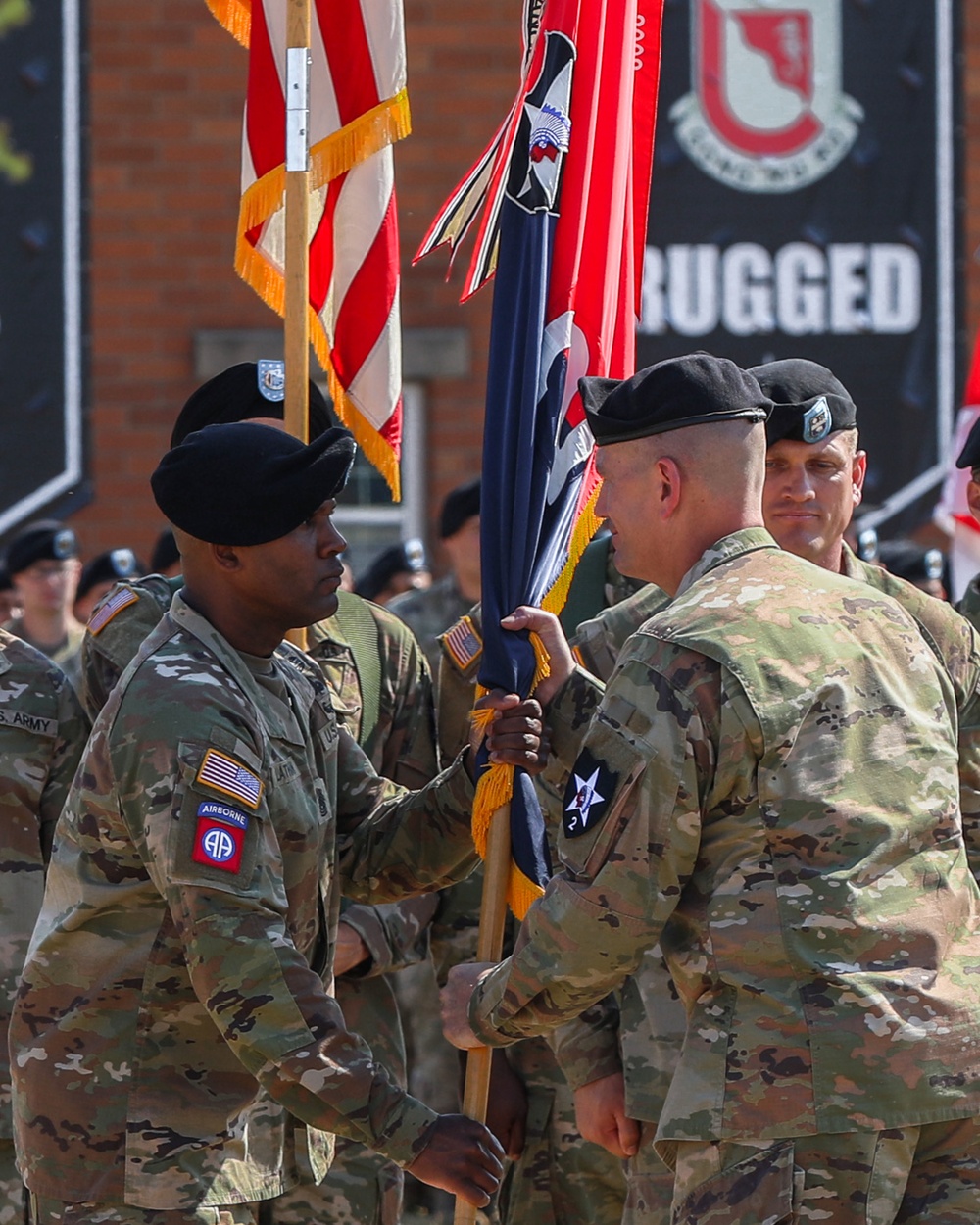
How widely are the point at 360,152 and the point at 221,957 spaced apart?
7.86ft

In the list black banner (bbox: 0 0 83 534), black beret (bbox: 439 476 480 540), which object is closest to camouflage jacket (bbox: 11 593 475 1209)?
black beret (bbox: 439 476 480 540)

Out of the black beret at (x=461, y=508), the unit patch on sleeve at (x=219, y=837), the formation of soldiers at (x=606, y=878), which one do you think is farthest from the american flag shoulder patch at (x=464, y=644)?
the black beret at (x=461, y=508)

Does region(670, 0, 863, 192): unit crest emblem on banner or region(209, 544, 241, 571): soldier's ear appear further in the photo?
region(670, 0, 863, 192): unit crest emblem on banner

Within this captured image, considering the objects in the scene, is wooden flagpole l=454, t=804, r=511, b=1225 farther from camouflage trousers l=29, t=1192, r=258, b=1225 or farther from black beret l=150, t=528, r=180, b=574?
black beret l=150, t=528, r=180, b=574

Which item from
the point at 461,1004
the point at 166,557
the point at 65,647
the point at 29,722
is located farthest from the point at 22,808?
the point at 65,647

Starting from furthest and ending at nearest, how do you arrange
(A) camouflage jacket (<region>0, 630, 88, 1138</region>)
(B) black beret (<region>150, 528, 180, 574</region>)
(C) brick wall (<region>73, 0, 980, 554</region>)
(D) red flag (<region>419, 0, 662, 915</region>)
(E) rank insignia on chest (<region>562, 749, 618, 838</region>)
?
(C) brick wall (<region>73, 0, 980, 554</region>) < (B) black beret (<region>150, 528, 180, 574</region>) < (A) camouflage jacket (<region>0, 630, 88, 1138</region>) < (D) red flag (<region>419, 0, 662, 915</region>) < (E) rank insignia on chest (<region>562, 749, 618, 838</region>)

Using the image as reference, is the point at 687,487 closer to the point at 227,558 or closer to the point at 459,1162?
the point at 227,558

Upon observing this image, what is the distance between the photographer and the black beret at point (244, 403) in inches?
182

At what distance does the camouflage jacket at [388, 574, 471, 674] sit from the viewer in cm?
762

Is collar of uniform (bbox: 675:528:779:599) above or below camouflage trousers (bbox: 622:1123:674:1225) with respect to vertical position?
above

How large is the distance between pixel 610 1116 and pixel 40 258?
7.37 meters

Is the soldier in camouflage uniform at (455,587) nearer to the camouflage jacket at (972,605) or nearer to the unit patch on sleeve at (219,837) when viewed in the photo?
the camouflage jacket at (972,605)

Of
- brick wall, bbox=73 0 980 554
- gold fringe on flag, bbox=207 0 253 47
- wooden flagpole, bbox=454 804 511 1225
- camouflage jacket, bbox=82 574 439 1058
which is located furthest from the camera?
brick wall, bbox=73 0 980 554

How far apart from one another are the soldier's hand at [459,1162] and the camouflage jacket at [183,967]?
28 millimetres
